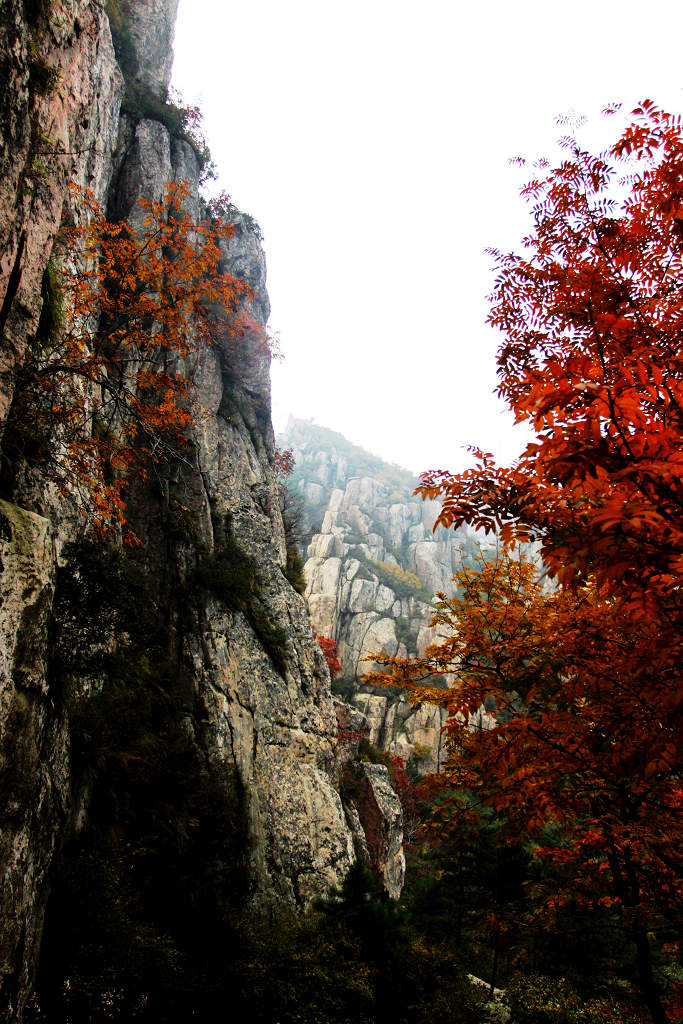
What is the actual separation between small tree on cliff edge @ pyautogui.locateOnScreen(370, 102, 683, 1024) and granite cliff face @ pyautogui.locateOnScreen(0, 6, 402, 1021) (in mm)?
3814

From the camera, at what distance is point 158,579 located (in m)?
10.3

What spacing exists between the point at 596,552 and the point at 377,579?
49687 mm

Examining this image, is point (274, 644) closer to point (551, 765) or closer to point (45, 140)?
point (551, 765)

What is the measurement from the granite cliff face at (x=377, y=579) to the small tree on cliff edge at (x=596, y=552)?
16.8 meters

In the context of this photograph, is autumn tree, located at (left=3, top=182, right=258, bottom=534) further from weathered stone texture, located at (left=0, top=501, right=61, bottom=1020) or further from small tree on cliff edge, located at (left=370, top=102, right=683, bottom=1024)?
small tree on cliff edge, located at (left=370, top=102, right=683, bottom=1024)

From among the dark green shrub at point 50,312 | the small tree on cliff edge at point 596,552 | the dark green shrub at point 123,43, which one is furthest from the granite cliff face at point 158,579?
the small tree on cliff edge at point 596,552

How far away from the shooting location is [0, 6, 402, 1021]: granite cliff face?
385 cm

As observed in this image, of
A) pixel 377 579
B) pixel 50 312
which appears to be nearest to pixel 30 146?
pixel 50 312

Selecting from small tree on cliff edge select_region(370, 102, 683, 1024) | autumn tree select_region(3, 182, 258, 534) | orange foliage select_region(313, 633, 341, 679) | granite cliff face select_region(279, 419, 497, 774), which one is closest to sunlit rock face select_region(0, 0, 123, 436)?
autumn tree select_region(3, 182, 258, 534)

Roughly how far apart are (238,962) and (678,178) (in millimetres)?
9212

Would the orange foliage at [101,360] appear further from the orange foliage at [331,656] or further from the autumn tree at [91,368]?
the orange foliage at [331,656]

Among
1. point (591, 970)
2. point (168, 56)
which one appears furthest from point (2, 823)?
point (168, 56)

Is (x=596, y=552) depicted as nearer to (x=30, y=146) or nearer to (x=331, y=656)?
(x=30, y=146)

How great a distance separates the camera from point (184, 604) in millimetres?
10156
